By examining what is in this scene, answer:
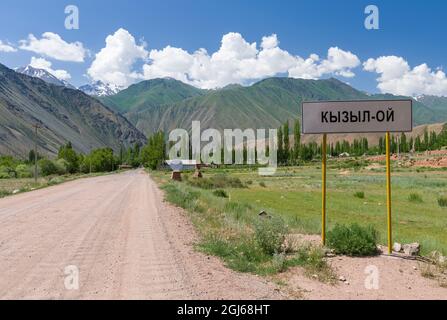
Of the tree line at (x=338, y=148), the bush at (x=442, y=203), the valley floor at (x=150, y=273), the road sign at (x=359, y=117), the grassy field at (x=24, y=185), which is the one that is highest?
the tree line at (x=338, y=148)

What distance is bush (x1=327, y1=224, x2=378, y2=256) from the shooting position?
9.18m

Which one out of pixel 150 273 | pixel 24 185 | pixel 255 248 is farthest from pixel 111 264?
pixel 24 185

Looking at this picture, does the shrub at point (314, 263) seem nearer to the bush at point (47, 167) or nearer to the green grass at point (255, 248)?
the green grass at point (255, 248)

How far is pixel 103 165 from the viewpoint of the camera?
131 metres

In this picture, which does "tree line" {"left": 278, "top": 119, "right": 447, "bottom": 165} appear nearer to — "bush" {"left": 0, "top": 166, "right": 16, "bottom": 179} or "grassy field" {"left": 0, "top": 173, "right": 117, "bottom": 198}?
"bush" {"left": 0, "top": 166, "right": 16, "bottom": 179}

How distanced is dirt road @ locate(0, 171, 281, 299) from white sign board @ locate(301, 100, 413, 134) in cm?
391

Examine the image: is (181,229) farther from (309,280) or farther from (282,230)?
(309,280)

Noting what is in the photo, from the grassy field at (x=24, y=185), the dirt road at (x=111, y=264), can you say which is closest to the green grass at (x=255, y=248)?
the dirt road at (x=111, y=264)

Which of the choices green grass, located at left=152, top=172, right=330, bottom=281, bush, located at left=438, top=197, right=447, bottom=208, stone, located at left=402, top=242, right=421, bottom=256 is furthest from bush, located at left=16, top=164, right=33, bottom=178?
stone, located at left=402, top=242, right=421, bottom=256

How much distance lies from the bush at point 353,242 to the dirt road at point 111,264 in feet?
8.85

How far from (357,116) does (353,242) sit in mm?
2859

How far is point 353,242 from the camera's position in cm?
922

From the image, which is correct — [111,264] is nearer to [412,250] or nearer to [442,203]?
[412,250]

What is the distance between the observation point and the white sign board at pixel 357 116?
9.41 metres
